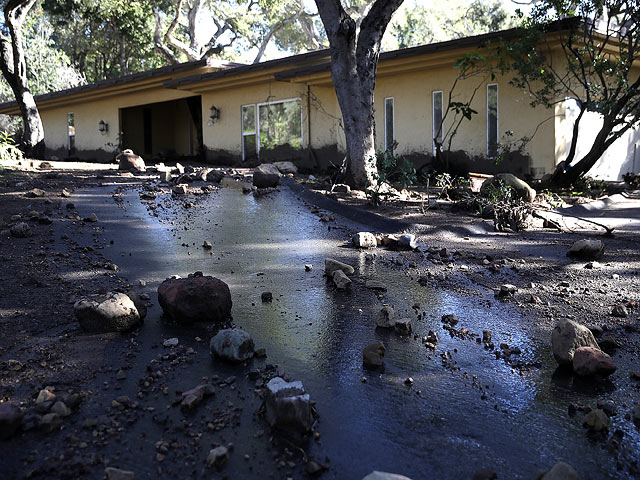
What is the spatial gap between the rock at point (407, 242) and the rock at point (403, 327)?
2531 mm

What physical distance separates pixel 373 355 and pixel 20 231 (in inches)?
172

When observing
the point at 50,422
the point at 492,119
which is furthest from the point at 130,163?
the point at 50,422

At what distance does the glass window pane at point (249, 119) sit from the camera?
17.2 meters

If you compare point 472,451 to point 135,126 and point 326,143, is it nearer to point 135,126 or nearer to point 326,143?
point 326,143

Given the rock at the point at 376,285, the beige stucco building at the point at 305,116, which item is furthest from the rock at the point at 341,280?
the beige stucco building at the point at 305,116

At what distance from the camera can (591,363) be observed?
338 cm

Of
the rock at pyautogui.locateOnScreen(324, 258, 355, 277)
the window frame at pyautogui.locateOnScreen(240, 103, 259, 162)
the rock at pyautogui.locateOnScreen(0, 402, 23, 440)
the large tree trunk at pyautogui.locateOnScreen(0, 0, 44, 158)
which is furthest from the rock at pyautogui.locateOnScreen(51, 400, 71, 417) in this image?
the large tree trunk at pyautogui.locateOnScreen(0, 0, 44, 158)

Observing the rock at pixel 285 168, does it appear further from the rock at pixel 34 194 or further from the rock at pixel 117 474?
the rock at pixel 117 474

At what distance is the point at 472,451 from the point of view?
2.69 meters

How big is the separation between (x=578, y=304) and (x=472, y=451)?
8.11ft

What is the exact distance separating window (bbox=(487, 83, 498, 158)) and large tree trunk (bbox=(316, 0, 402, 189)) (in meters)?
3.47

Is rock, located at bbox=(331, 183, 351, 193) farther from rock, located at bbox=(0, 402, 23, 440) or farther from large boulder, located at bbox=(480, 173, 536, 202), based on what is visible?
rock, located at bbox=(0, 402, 23, 440)

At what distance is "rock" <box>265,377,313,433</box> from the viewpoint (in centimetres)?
275

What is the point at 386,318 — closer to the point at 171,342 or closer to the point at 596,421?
the point at 171,342
